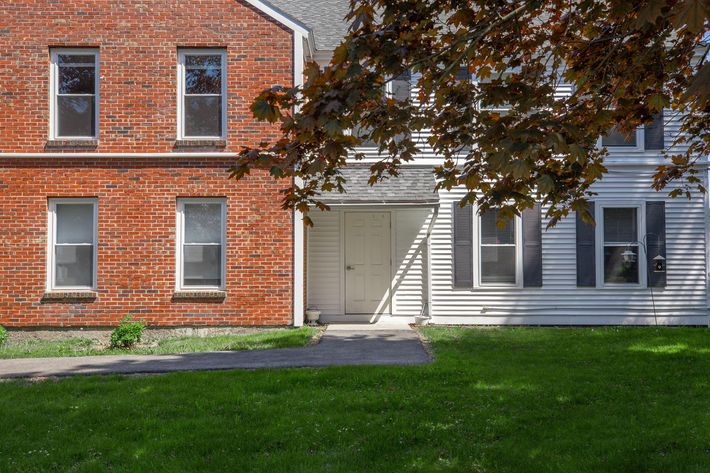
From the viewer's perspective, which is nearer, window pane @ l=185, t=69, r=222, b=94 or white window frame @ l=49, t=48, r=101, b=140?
white window frame @ l=49, t=48, r=101, b=140

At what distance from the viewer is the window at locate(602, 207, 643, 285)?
44.5 ft

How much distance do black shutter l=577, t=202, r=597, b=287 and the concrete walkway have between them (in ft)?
16.4

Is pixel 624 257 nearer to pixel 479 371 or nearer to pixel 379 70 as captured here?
pixel 479 371

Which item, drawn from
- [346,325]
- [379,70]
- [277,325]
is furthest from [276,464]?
[346,325]

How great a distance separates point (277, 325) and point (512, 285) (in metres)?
5.06

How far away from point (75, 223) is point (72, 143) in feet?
4.92

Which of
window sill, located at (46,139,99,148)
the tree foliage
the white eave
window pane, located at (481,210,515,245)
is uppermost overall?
the white eave

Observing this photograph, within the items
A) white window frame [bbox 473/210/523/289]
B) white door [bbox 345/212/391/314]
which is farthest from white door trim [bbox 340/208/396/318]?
white window frame [bbox 473/210/523/289]

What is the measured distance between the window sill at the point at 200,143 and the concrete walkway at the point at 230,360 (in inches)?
170

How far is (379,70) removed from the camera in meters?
3.89

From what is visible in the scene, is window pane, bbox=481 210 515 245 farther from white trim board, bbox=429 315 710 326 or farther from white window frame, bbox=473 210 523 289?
white trim board, bbox=429 315 710 326

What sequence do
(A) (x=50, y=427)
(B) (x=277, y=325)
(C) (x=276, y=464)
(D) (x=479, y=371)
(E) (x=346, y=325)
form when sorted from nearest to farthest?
(C) (x=276, y=464), (A) (x=50, y=427), (D) (x=479, y=371), (B) (x=277, y=325), (E) (x=346, y=325)

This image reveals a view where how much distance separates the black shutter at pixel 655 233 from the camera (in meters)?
13.5

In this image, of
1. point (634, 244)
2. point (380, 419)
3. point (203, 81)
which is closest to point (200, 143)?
point (203, 81)
